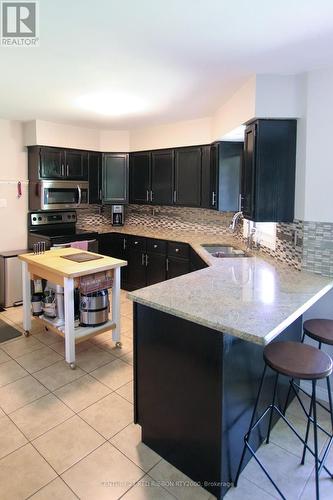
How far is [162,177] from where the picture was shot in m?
4.70

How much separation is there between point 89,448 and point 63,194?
11.3ft

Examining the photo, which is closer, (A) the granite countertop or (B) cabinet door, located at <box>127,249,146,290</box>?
(A) the granite countertop

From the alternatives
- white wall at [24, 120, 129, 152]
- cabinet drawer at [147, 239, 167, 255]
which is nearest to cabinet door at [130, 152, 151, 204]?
white wall at [24, 120, 129, 152]

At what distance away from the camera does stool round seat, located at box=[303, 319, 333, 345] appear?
200cm

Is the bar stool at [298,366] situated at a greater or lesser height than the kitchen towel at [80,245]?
lesser

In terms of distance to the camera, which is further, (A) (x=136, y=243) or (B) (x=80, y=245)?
(A) (x=136, y=243)

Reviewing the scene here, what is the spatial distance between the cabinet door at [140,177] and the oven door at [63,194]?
0.72 metres

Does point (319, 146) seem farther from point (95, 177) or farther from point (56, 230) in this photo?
A: point (56, 230)

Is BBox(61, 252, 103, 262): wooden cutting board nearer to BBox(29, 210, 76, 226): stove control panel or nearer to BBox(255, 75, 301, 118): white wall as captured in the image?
BBox(29, 210, 76, 226): stove control panel

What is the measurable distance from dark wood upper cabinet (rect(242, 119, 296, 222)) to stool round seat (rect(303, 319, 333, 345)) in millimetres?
877

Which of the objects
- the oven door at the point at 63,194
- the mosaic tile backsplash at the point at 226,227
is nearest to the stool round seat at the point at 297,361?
the mosaic tile backsplash at the point at 226,227

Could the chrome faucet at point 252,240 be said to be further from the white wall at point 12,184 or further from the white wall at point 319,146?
the white wall at point 12,184

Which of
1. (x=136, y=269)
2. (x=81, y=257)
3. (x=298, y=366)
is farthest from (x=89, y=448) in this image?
(x=136, y=269)

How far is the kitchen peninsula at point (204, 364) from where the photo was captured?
62.6 inches
